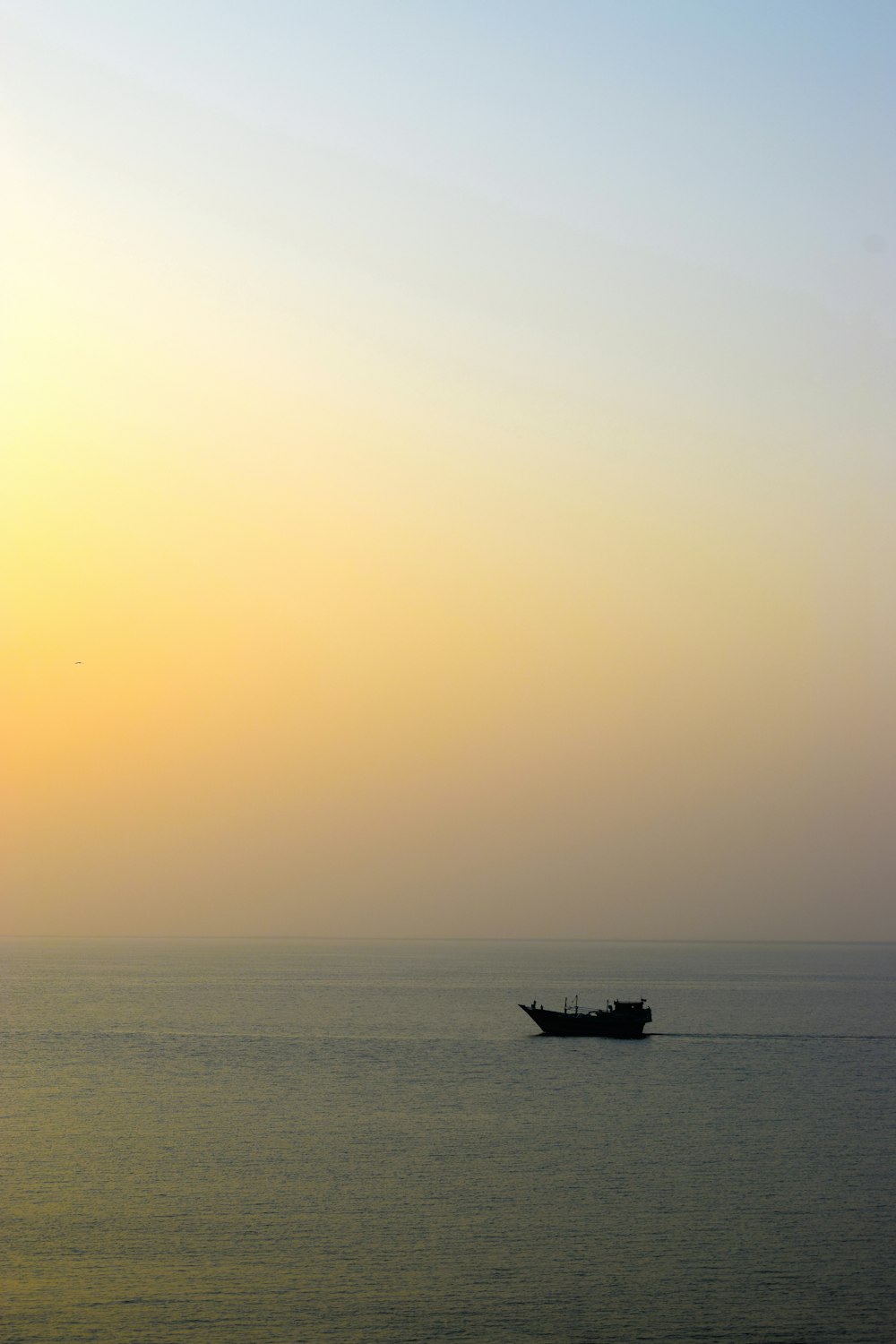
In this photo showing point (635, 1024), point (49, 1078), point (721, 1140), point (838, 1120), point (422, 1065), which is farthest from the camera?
point (635, 1024)

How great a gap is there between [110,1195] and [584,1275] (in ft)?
86.6

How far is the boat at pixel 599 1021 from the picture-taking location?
155 meters

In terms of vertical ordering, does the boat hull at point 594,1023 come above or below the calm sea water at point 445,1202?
above

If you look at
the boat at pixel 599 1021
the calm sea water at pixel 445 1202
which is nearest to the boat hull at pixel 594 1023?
the boat at pixel 599 1021

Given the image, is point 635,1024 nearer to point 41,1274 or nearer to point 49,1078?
point 49,1078

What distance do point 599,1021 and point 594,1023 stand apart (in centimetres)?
77

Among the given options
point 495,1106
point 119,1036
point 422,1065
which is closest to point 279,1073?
point 422,1065

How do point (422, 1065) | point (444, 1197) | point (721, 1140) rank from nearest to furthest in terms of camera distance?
point (444, 1197) → point (721, 1140) → point (422, 1065)

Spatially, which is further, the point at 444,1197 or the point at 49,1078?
the point at 49,1078

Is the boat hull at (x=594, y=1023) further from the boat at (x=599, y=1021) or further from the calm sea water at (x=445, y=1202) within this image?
the calm sea water at (x=445, y=1202)

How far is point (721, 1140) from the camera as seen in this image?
8588cm

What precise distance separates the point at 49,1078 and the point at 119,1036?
140ft

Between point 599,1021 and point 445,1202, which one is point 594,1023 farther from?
point 445,1202

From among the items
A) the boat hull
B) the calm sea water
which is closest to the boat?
the boat hull
